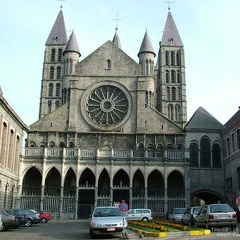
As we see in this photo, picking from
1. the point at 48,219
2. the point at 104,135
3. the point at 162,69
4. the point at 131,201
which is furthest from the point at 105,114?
the point at 162,69

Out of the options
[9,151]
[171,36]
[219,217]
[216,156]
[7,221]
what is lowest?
[7,221]

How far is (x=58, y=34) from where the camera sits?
68.5 m

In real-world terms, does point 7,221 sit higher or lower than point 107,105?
lower

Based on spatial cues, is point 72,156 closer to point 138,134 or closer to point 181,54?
point 138,134

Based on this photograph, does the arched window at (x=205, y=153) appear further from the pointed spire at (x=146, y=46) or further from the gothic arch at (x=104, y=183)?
the pointed spire at (x=146, y=46)

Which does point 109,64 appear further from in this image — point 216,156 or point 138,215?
point 138,215

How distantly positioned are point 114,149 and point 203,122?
10.8 meters

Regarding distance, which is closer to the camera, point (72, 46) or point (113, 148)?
point (113, 148)

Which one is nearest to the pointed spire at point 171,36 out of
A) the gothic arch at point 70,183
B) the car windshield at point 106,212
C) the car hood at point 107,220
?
the gothic arch at point 70,183

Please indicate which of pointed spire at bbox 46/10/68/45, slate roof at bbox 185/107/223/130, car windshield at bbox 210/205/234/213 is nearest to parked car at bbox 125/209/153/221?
car windshield at bbox 210/205/234/213

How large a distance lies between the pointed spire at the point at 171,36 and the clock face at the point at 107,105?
81.4ft

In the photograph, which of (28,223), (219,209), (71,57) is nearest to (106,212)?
(219,209)

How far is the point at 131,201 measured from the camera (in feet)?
121

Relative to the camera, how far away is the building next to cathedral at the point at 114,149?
37.5m
